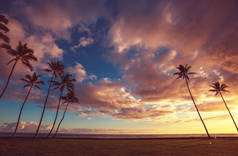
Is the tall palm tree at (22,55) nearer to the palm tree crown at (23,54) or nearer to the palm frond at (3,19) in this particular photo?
the palm tree crown at (23,54)

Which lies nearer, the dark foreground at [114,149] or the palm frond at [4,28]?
the dark foreground at [114,149]

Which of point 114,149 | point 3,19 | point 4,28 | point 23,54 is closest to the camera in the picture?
point 114,149

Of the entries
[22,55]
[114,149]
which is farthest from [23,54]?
[114,149]

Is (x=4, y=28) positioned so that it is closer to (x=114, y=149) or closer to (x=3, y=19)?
(x=3, y=19)

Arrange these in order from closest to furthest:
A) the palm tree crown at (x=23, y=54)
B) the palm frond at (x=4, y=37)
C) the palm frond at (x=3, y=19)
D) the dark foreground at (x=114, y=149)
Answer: the dark foreground at (x=114, y=149) → the palm frond at (x=3, y=19) → the palm frond at (x=4, y=37) → the palm tree crown at (x=23, y=54)

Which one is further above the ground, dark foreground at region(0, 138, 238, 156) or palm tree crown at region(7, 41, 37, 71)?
palm tree crown at region(7, 41, 37, 71)

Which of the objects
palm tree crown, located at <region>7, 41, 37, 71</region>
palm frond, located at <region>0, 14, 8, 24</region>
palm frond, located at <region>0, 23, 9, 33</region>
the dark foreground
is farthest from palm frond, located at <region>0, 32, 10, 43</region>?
the dark foreground

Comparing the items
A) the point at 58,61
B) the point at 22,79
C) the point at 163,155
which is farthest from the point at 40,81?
the point at 163,155

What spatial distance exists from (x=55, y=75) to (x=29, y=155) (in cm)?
2768

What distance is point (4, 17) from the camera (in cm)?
1941

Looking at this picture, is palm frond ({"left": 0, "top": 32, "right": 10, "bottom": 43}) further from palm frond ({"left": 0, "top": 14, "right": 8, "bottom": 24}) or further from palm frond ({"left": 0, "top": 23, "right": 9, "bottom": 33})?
palm frond ({"left": 0, "top": 14, "right": 8, "bottom": 24})

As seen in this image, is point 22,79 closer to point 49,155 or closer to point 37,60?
point 37,60

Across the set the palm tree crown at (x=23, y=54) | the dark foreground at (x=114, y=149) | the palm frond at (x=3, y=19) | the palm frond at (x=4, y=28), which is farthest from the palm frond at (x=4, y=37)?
the dark foreground at (x=114, y=149)

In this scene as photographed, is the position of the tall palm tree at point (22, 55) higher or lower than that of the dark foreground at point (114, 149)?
higher
